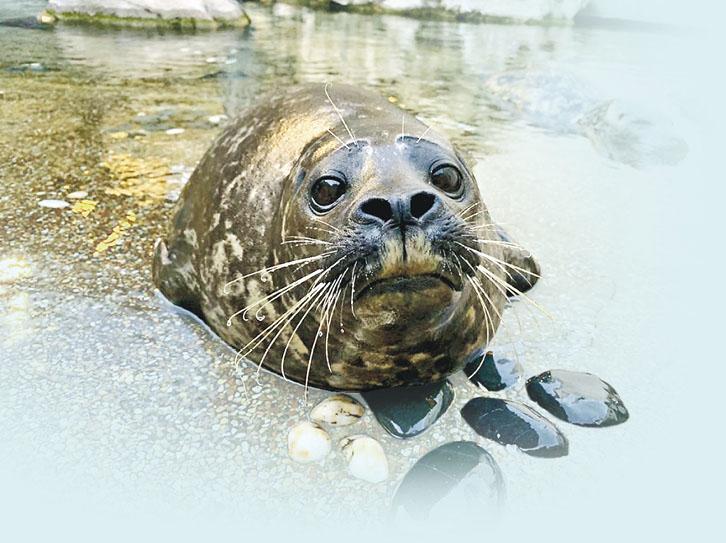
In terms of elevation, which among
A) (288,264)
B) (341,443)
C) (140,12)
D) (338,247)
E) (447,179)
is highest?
(447,179)

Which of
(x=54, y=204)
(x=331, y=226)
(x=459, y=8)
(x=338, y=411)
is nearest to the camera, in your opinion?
(x=331, y=226)

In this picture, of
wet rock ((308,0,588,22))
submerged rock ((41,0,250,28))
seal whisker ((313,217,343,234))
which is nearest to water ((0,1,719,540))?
seal whisker ((313,217,343,234))

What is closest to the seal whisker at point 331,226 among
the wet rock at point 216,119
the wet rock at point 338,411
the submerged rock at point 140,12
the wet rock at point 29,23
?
the wet rock at point 338,411

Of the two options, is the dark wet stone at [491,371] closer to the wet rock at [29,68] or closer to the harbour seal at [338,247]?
the harbour seal at [338,247]

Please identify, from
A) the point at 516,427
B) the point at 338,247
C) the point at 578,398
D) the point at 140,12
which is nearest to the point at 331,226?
the point at 338,247

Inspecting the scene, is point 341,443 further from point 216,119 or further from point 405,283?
point 216,119

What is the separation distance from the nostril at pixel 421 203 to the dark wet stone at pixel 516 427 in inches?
36.7

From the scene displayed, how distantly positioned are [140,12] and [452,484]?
11.4 m

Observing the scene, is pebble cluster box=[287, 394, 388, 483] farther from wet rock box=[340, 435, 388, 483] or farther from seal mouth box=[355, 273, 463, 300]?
seal mouth box=[355, 273, 463, 300]

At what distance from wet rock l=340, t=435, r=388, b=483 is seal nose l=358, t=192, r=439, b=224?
0.86 metres

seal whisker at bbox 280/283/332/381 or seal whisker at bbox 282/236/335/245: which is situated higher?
seal whisker at bbox 282/236/335/245

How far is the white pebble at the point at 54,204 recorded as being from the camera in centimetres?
398

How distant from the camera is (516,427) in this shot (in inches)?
91.5

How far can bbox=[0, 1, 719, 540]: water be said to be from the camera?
2.15 metres
